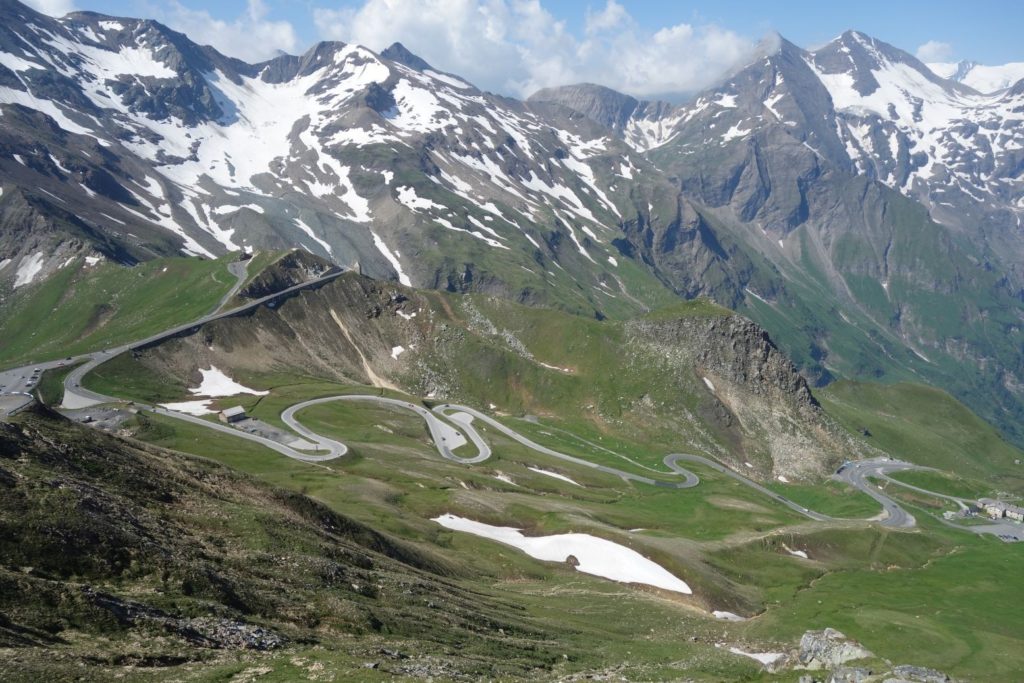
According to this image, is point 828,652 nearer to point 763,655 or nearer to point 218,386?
point 763,655

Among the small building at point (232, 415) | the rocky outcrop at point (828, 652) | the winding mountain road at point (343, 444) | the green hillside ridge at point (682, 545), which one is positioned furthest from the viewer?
the small building at point (232, 415)

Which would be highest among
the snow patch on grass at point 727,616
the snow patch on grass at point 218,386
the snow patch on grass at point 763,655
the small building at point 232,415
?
the snow patch on grass at point 218,386

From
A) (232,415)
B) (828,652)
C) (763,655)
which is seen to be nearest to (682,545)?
(763,655)

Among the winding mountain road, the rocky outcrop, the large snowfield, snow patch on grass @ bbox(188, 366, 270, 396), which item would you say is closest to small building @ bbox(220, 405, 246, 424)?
the winding mountain road

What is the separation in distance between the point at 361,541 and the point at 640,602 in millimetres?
34228

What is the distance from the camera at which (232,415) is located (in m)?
151

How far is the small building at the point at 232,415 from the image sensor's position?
490 feet

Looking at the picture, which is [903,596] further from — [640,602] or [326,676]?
[326,676]

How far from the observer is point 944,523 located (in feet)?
611

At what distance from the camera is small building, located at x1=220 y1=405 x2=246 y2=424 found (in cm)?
14925

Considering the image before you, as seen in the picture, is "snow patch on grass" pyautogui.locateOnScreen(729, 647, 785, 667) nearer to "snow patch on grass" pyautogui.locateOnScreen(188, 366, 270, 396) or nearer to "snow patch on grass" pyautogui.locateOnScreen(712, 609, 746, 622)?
"snow patch on grass" pyautogui.locateOnScreen(712, 609, 746, 622)

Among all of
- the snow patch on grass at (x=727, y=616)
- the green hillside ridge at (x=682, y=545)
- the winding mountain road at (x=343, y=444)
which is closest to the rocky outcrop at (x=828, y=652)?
the green hillside ridge at (x=682, y=545)

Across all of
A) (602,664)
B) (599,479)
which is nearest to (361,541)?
(602,664)

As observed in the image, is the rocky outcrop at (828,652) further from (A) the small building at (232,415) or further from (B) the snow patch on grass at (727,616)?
(A) the small building at (232,415)
